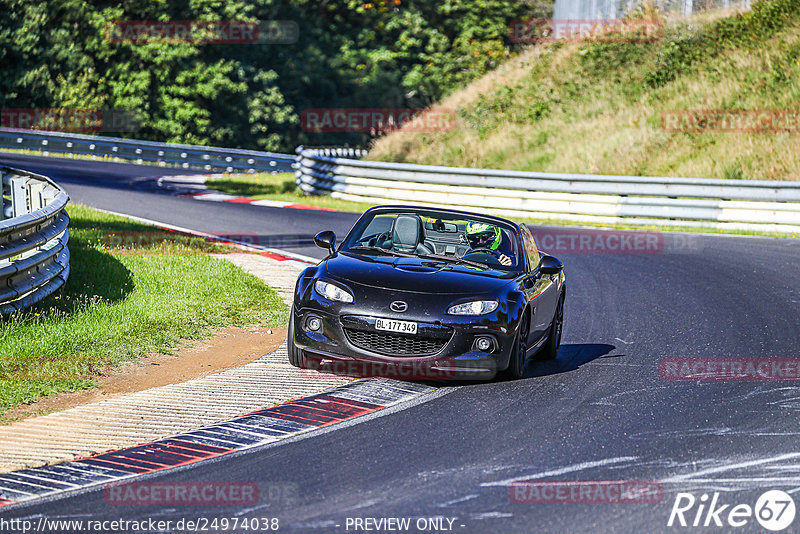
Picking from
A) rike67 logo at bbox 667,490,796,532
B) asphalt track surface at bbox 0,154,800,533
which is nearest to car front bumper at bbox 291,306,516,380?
asphalt track surface at bbox 0,154,800,533

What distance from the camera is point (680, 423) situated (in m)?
7.50

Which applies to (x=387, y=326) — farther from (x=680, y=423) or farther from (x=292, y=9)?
(x=292, y=9)

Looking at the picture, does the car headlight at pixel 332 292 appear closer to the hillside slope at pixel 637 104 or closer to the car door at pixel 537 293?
the car door at pixel 537 293

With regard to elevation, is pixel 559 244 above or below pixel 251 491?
below

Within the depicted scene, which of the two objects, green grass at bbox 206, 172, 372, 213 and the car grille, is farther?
green grass at bbox 206, 172, 372, 213

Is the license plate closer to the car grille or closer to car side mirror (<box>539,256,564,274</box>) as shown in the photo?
the car grille

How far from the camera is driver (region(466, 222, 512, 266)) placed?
9.72m

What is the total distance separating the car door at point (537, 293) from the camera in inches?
364

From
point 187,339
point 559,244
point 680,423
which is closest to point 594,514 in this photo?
point 680,423

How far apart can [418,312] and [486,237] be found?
1.79 metres

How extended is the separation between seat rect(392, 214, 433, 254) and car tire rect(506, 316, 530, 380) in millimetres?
1253

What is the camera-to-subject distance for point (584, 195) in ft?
75.9

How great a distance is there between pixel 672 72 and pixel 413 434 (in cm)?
2667

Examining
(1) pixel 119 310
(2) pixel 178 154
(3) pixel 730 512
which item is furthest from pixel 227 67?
(3) pixel 730 512
